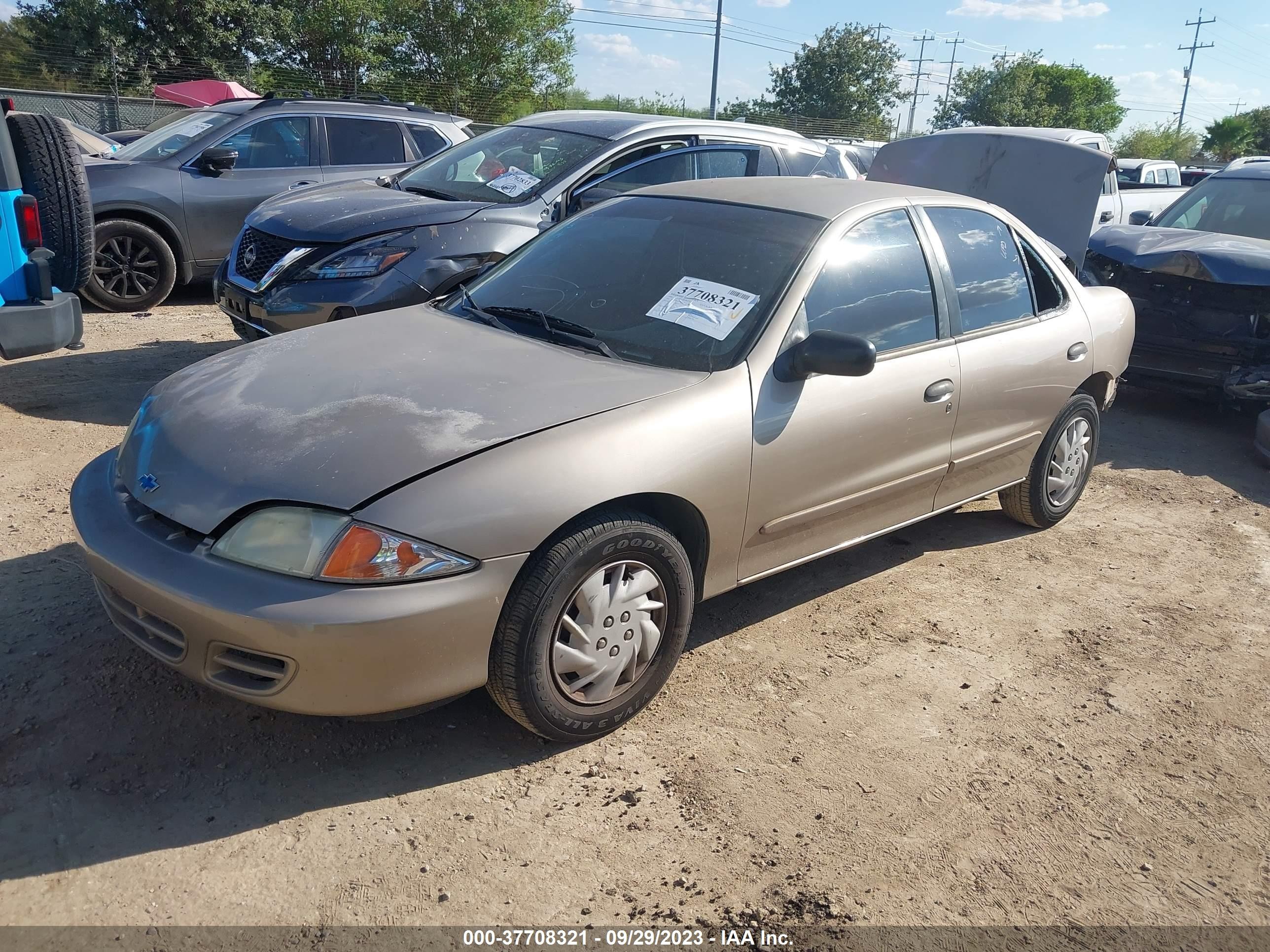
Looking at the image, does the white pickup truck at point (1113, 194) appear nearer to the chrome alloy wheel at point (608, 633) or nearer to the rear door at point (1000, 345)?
the rear door at point (1000, 345)

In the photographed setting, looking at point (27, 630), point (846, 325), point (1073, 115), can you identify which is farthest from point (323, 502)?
point (1073, 115)

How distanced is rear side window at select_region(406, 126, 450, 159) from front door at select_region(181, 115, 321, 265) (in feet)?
2.99

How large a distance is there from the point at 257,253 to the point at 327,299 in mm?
837

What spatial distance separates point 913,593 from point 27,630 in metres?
3.42

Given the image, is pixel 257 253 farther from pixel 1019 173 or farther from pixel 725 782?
pixel 1019 173

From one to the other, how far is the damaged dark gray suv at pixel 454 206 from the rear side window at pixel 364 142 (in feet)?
6.55

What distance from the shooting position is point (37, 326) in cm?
498

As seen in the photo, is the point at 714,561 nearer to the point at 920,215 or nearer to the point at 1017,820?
the point at 1017,820

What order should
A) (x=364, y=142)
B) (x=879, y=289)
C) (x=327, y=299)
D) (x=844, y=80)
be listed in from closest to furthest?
(x=879, y=289) < (x=327, y=299) < (x=364, y=142) < (x=844, y=80)

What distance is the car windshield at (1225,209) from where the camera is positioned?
8.10 m

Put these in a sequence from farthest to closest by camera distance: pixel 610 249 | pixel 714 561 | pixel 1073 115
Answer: pixel 1073 115 < pixel 610 249 < pixel 714 561

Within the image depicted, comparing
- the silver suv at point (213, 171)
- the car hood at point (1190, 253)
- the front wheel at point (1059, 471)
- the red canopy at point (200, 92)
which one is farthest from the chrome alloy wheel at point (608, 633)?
the red canopy at point (200, 92)

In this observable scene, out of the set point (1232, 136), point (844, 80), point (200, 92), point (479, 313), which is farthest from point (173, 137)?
point (1232, 136)

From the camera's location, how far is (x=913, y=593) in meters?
4.31
